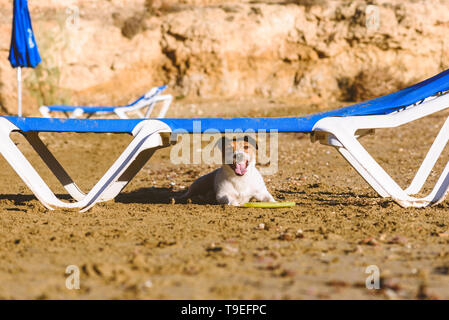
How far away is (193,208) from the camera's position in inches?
192

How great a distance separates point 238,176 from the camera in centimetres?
499

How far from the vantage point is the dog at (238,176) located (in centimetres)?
486

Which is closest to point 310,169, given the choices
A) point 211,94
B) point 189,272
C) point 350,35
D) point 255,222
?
point 255,222

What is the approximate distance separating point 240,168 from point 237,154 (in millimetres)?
165

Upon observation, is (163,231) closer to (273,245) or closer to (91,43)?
(273,245)

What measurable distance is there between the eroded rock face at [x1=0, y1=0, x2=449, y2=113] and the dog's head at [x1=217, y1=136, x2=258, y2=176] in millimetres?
11529

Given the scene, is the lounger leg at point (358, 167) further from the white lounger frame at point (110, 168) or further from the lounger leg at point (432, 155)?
the white lounger frame at point (110, 168)

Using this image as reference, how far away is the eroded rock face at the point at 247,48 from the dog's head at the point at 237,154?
454 inches

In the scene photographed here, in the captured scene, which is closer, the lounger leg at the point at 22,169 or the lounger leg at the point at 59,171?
the lounger leg at the point at 22,169

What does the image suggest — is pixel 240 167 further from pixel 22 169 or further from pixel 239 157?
pixel 22 169
